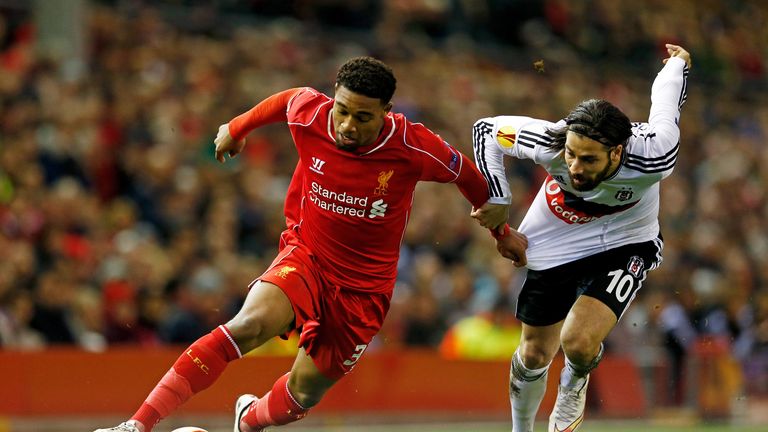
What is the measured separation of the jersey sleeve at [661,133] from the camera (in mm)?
7809

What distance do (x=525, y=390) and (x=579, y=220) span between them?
1220 mm

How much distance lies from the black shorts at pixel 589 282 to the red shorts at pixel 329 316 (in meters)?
1.13

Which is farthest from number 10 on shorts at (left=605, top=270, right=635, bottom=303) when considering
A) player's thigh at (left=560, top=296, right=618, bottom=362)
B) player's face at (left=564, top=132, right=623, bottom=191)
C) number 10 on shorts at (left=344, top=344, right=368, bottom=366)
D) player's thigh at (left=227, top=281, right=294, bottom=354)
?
player's thigh at (left=227, top=281, right=294, bottom=354)

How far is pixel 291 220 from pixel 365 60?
1.22 metres

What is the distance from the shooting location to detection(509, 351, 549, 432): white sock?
8.63m

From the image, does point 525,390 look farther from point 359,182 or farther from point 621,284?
point 359,182

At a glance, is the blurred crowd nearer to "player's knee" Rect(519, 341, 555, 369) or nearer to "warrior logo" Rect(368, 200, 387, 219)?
"warrior logo" Rect(368, 200, 387, 219)

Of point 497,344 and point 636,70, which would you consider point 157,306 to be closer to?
point 497,344

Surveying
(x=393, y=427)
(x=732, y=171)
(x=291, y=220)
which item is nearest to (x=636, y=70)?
(x=732, y=171)

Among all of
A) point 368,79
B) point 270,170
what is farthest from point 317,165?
point 270,170

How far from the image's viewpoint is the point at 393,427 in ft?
45.0

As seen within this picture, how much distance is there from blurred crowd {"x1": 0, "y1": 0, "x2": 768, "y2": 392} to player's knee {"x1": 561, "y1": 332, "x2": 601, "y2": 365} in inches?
71.2

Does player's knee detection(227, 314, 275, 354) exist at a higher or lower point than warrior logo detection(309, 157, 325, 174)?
lower

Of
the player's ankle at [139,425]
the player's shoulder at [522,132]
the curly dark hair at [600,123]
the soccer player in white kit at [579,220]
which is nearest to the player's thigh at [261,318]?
the player's ankle at [139,425]
